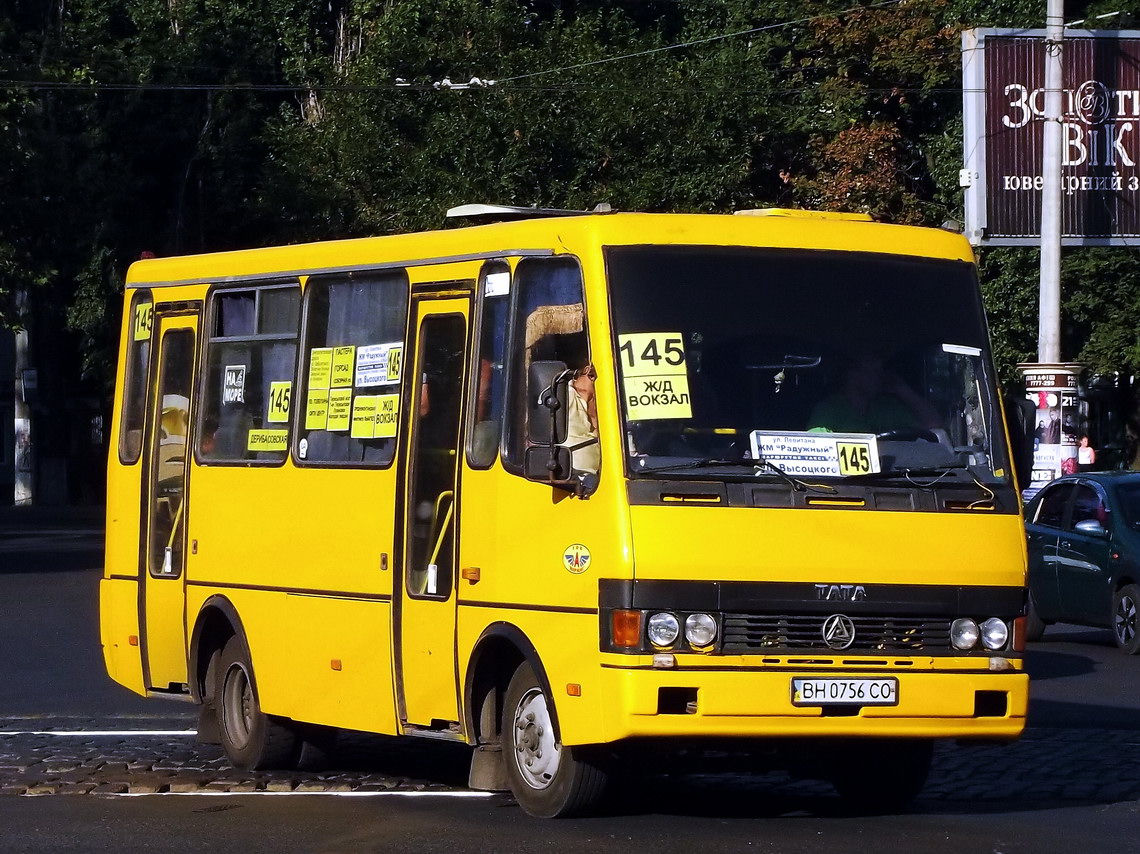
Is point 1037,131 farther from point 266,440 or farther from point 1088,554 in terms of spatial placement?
point 266,440

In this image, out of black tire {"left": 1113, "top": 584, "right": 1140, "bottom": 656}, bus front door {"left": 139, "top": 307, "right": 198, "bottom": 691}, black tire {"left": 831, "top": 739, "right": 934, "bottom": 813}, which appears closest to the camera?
black tire {"left": 831, "top": 739, "right": 934, "bottom": 813}

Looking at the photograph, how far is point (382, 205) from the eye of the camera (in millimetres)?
41719

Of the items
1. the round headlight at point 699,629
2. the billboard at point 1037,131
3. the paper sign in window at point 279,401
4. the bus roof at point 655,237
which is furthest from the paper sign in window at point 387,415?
the billboard at point 1037,131

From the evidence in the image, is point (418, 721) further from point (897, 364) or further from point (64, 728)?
point (64, 728)

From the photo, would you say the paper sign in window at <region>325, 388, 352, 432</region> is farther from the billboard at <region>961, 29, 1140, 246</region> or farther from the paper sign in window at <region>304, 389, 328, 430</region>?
the billboard at <region>961, 29, 1140, 246</region>

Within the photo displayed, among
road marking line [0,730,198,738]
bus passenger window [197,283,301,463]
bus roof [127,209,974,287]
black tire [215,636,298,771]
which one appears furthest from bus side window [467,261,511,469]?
road marking line [0,730,198,738]

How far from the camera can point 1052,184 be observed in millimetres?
27812

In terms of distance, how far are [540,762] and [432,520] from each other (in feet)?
4.24

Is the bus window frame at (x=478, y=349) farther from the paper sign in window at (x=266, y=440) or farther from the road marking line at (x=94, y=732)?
the road marking line at (x=94, y=732)

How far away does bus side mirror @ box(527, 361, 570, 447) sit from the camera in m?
8.52

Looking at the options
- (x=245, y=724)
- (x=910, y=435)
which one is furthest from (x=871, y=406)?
(x=245, y=724)

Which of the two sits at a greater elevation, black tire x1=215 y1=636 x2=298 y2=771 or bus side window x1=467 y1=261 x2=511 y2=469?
bus side window x1=467 y1=261 x2=511 y2=469

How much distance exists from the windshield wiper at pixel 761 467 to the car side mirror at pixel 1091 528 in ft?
34.0

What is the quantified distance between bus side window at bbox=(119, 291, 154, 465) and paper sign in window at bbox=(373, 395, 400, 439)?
2.73 metres
